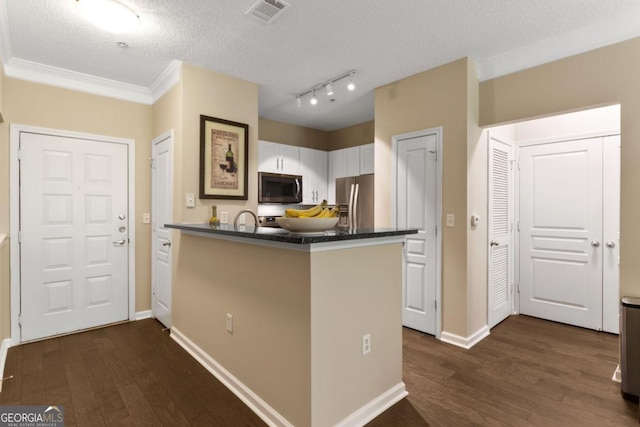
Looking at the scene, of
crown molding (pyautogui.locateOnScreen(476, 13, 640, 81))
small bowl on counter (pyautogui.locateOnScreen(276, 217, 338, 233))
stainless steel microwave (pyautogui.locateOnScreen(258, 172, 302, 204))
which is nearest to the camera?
small bowl on counter (pyautogui.locateOnScreen(276, 217, 338, 233))

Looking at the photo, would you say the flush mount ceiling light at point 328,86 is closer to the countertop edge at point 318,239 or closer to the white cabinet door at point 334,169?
the white cabinet door at point 334,169

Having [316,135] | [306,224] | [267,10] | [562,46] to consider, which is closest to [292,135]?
[316,135]

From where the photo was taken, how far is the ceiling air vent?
2166 millimetres

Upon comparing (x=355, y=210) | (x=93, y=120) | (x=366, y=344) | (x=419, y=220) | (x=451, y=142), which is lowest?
(x=366, y=344)

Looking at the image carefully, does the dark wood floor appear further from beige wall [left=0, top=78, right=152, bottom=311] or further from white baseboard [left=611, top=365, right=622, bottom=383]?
beige wall [left=0, top=78, right=152, bottom=311]

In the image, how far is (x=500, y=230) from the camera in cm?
354

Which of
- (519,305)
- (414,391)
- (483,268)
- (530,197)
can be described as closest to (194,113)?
(414,391)

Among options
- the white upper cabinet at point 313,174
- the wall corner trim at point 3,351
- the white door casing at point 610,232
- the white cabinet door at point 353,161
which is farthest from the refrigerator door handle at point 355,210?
the wall corner trim at point 3,351

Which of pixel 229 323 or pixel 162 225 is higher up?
pixel 162 225

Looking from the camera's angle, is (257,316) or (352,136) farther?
(352,136)

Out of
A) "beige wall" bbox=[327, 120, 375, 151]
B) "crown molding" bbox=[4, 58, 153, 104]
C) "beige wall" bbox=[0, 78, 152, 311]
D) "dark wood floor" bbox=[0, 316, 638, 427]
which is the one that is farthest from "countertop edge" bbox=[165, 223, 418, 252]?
"beige wall" bbox=[327, 120, 375, 151]

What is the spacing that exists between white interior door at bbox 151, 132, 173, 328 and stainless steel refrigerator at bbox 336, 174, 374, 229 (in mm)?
2078

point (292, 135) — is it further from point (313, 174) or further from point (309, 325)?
point (309, 325)

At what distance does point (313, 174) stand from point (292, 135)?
756 mm
